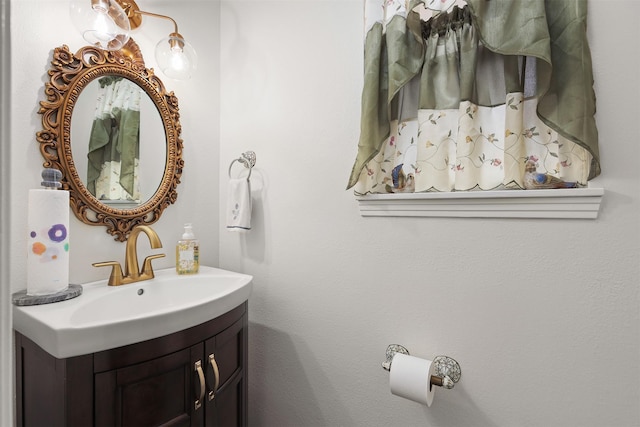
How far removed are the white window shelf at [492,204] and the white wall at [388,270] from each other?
33 mm

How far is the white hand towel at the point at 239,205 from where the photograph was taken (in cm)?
141

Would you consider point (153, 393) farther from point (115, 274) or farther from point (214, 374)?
point (115, 274)

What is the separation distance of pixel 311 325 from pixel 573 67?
1213mm

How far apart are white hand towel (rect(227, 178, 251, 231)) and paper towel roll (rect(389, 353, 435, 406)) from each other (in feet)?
2.68

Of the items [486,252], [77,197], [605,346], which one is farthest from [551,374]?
[77,197]

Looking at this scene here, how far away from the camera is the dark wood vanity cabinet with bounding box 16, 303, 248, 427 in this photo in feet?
2.56

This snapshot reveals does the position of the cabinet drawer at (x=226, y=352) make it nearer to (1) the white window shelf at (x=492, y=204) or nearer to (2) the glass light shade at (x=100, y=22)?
(1) the white window shelf at (x=492, y=204)

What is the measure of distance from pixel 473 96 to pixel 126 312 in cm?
136

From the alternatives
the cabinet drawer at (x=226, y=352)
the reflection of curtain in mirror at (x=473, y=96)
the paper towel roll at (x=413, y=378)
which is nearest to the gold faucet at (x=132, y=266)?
the cabinet drawer at (x=226, y=352)

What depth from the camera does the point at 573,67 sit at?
82cm

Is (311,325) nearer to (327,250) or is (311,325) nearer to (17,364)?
(327,250)

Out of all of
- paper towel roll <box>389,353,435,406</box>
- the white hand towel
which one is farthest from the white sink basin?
paper towel roll <box>389,353,435,406</box>

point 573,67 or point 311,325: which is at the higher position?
point 573,67

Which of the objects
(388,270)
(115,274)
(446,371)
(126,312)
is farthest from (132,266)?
(446,371)
